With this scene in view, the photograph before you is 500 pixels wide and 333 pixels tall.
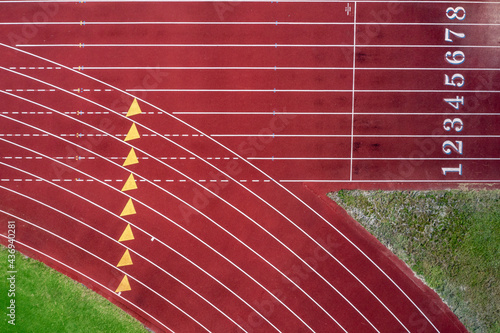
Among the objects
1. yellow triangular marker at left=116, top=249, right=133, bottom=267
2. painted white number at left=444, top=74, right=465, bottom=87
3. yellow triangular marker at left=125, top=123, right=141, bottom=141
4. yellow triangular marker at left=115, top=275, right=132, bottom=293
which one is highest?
painted white number at left=444, top=74, right=465, bottom=87

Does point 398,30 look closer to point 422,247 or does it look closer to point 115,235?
point 422,247

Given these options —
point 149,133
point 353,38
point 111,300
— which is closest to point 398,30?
point 353,38

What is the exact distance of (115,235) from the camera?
37.6ft

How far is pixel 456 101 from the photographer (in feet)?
38.3

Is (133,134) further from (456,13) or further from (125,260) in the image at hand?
(456,13)

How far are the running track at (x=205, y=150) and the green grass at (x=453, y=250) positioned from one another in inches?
16.2

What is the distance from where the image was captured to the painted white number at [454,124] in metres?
11.7

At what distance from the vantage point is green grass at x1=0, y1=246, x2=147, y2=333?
11.4 meters

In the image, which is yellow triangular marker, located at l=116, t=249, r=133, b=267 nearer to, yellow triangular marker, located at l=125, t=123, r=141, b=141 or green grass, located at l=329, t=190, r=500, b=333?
yellow triangular marker, located at l=125, t=123, r=141, b=141

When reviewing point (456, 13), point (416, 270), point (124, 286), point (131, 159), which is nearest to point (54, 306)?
point (124, 286)

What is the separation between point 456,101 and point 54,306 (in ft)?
43.1

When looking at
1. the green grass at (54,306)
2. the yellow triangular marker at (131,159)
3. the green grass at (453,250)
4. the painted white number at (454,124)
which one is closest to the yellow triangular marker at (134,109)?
the yellow triangular marker at (131,159)

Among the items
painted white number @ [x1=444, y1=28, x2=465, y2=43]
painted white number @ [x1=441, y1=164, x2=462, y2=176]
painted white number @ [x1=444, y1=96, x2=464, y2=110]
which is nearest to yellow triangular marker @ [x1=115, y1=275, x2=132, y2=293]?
painted white number @ [x1=441, y1=164, x2=462, y2=176]

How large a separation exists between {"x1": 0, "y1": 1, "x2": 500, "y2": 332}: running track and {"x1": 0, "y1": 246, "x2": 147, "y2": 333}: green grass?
308 mm
